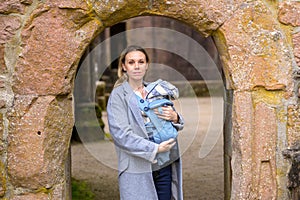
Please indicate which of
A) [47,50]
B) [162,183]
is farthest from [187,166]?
[47,50]

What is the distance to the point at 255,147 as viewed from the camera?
3512 millimetres

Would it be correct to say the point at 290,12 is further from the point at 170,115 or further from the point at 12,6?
the point at 12,6

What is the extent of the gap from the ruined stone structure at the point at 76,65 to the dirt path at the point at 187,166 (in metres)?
2.46

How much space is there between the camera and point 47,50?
11.1ft

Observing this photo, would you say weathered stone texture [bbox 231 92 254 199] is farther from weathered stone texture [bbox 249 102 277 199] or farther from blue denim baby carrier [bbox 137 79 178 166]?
blue denim baby carrier [bbox 137 79 178 166]

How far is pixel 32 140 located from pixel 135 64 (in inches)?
31.7

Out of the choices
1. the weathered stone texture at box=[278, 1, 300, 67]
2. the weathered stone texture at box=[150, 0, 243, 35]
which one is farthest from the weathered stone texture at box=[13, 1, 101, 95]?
the weathered stone texture at box=[278, 1, 300, 67]

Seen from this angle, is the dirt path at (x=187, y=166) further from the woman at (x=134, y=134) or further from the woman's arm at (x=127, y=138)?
the woman's arm at (x=127, y=138)

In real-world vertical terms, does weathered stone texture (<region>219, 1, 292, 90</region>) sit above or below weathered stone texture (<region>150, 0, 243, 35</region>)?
below

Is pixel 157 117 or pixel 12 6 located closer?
pixel 12 6

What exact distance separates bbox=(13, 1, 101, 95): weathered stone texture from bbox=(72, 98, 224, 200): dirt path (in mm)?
2848

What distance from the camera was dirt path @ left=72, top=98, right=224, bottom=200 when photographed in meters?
6.34

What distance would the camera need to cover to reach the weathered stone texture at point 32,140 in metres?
3.38

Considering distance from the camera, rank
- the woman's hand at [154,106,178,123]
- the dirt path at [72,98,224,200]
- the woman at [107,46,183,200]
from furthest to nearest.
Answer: the dirt path at [72,98,224,200], the woman's hand at [154,106,178,123], the woman at [107,46,183,200]
